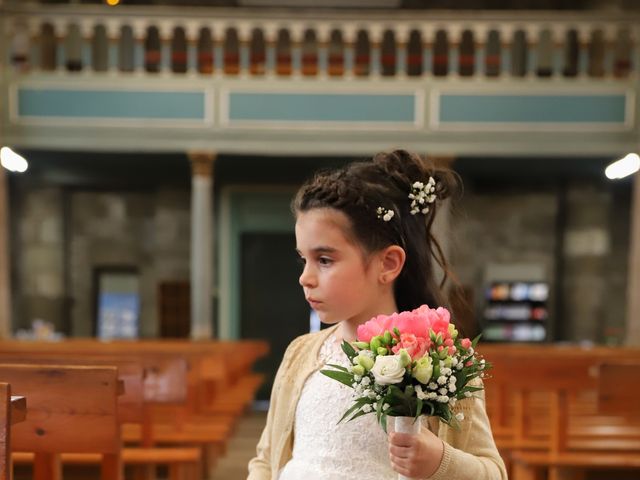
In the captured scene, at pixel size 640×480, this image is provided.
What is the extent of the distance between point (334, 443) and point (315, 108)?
759 centimetres

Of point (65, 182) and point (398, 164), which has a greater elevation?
point (65, 182)

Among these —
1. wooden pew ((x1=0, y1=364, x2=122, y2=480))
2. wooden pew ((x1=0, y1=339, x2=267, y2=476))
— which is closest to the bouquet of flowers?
wooden pew ((x1=0, y1=364, x2=122, y2=480))

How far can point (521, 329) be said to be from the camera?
11.0 m

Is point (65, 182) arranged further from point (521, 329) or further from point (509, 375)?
point (509, 375)

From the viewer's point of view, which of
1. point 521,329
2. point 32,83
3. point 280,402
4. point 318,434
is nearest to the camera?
point 318,434

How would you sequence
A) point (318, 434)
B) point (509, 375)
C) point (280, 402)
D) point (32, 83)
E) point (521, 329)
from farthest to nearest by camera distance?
1. point (521, 329)
2. point (32, 83)
3. point (509, 375)
4. point (280, 402)
5. point (318, 434)

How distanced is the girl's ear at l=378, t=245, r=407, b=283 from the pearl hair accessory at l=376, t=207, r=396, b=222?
0.06 m

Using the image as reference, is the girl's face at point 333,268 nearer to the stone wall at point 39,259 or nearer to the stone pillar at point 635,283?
the stone pillar at point 635,283

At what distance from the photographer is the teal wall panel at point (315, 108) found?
344 inches

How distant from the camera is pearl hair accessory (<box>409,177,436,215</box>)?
1527 mm

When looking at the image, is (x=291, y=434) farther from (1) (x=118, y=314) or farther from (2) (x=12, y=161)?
(1) (x=118, y=314)

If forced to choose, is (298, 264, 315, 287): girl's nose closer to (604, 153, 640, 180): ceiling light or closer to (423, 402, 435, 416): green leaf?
(423, 402, 435, 416): green leaf

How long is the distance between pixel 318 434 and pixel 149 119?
7.74 m

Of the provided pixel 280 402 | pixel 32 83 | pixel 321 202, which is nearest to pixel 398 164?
pixel 321 202
